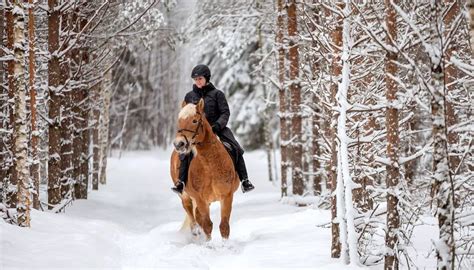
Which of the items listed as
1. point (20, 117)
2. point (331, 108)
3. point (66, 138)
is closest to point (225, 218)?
point (331, 108)

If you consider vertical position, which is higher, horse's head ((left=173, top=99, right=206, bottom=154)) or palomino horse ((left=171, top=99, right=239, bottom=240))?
horse's head ((left=173, top=99, right=206, bottom=154))

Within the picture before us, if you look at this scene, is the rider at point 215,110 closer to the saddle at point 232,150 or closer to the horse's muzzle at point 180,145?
the saddle at point 232,150

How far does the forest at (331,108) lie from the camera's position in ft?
18.4

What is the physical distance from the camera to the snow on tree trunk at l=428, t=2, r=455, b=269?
473cm

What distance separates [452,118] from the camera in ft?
30.4

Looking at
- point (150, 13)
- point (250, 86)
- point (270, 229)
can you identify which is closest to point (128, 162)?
point (250, 86)

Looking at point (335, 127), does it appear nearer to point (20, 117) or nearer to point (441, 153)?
point (441, 153)

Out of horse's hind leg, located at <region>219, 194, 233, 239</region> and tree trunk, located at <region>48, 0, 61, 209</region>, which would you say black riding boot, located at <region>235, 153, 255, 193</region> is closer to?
horse's hind leg, located at <region>219, 194, 233, 239</region>

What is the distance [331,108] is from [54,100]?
22.2 ft

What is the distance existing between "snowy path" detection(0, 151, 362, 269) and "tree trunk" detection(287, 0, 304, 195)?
3.45 feet

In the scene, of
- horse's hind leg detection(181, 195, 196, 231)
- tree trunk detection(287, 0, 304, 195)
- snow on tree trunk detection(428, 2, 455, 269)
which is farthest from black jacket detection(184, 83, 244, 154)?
snow on tree trunk detection(428, 2, 455, 269)

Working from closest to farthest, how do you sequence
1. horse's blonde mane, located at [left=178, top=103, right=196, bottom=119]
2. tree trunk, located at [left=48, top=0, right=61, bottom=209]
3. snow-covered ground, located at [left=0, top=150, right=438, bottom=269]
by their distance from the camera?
snow-covered ground, located at [left=0, top=150, right=438, bottom=269]
horse's blonde mane, located at [left=178, top=103, right=196, bottom=119]
tree trunk, located at [left=48, top=0, right=61, bottom=209]

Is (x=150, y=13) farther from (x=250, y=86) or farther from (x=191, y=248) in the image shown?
(x=250, y=86)

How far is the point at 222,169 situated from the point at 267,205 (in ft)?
19.3
